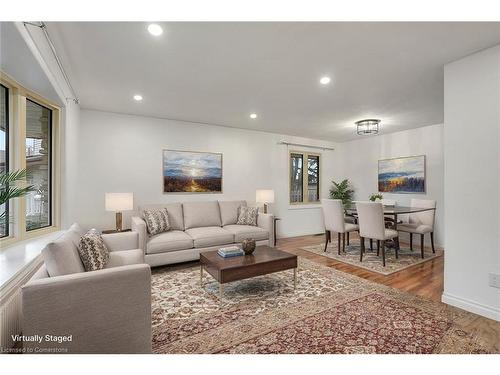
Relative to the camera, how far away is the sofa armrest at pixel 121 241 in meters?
2.82

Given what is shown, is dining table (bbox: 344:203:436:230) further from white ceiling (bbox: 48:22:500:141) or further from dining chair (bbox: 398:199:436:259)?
white ceiling (bbox: 48:22:500:141)

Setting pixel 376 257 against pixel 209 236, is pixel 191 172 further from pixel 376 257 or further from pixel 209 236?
pixel 376 257

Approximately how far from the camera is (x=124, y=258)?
8.18ft

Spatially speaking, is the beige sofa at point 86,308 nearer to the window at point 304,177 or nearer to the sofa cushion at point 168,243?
the sofa cushion at point 168,243

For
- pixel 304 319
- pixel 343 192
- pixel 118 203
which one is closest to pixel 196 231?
pixel 118 203

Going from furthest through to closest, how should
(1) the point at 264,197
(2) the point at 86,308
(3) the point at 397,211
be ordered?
1. (1) the point at 264,197
2. (3) the point at 397,211
3. (2) the point at 86,308

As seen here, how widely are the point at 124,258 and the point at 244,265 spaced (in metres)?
1.23

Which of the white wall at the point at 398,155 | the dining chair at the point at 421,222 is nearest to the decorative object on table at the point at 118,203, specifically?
the dining chair at the point at 421,222

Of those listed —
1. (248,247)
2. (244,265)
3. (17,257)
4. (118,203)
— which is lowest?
(244,265)

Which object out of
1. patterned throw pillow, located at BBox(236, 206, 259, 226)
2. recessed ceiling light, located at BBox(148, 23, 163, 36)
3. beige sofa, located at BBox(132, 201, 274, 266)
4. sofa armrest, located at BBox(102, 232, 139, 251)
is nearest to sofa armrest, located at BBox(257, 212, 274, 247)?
beige sofa, located at BBox(132, 201, 274, 266)

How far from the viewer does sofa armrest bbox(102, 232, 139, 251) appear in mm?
2816

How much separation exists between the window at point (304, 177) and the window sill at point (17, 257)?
189 inches

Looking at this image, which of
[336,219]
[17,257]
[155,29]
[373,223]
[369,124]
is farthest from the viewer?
[369,124]
